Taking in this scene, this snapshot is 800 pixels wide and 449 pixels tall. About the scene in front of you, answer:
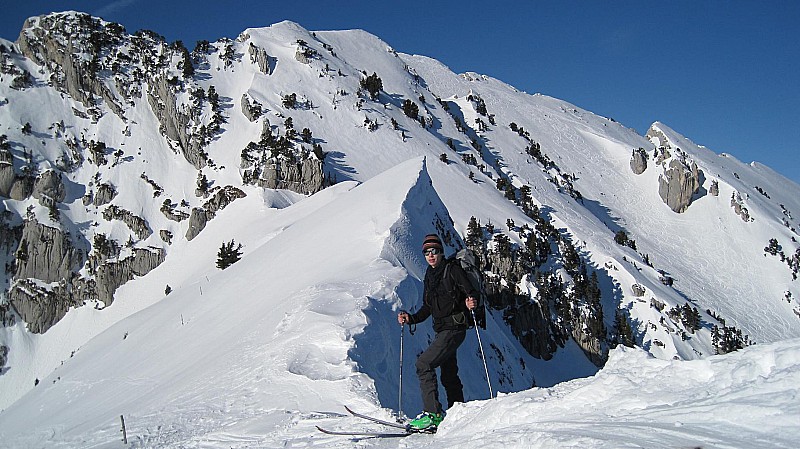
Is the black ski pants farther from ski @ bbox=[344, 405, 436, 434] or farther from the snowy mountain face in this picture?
the snowy mountain face

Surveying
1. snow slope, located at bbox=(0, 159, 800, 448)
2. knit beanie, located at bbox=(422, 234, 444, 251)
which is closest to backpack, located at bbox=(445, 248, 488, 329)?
knit beanie, located at bbox=(422, 234, 444, 251)

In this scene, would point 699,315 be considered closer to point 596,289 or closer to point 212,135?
point 596,289

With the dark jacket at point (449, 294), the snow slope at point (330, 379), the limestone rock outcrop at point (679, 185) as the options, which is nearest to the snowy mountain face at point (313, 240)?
the snow slope at point (330, 379)

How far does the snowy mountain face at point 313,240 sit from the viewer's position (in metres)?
8.60

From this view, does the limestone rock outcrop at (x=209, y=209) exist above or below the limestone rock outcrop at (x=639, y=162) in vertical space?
below

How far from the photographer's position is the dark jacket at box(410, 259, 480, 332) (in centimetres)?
648

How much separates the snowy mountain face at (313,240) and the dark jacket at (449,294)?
2.60 ft

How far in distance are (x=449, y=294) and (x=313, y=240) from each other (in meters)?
11.7

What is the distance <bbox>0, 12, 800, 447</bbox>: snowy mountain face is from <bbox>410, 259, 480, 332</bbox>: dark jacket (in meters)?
0.79

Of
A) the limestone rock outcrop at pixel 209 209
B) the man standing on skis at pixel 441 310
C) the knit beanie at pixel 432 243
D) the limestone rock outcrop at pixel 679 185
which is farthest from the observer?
the limestone rock outcrop at pixel 679 185

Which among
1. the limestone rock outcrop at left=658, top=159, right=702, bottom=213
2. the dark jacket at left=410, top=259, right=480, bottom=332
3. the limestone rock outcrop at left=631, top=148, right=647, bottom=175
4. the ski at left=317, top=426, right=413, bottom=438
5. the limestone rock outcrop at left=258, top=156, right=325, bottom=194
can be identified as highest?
the limestone rock outcrop at left=631, top=148, right=647, bottom=175

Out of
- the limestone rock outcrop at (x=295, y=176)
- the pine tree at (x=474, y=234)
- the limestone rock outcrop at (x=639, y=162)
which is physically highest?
the limestone rock outcrop at (x=639, y=162)

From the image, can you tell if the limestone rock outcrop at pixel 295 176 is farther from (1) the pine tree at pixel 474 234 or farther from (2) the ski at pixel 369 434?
(2) the ski at pixel 369 434

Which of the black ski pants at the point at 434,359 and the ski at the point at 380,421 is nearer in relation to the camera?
the ski at the point at 380,421
